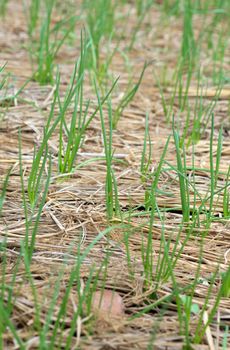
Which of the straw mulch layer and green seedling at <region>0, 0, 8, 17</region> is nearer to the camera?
the straw mulch layer

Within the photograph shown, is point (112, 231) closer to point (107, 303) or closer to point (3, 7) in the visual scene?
point (107, 303)

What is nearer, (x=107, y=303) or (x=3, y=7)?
(x=107, y=303)

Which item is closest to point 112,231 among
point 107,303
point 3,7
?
point 107,303

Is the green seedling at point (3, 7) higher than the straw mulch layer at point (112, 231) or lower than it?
higher

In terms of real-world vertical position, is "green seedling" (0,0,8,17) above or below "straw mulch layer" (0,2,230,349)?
above

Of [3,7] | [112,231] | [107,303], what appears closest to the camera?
[107,303]

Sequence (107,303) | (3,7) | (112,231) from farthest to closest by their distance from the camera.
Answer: (3,7) → (112,231) → (107,303)

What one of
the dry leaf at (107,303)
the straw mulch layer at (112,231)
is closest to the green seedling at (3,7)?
the straw mulch layer at (112,231)

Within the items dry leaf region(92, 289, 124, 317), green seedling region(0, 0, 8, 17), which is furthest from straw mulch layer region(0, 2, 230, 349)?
green seedling region(0, 0, 8, 17)

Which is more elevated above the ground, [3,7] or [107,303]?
[3,7]

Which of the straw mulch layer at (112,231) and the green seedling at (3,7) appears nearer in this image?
the straw mulch layer at (112,231)

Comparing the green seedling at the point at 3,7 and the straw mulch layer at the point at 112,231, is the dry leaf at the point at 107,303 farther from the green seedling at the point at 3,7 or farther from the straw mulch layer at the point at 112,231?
the green seedling at the point at 3,7

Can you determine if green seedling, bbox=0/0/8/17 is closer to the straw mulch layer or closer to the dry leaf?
the straw mulch layer

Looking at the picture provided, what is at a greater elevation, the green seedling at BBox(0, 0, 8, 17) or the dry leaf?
the green seedling at BBox(0, 0, 8, 17)
